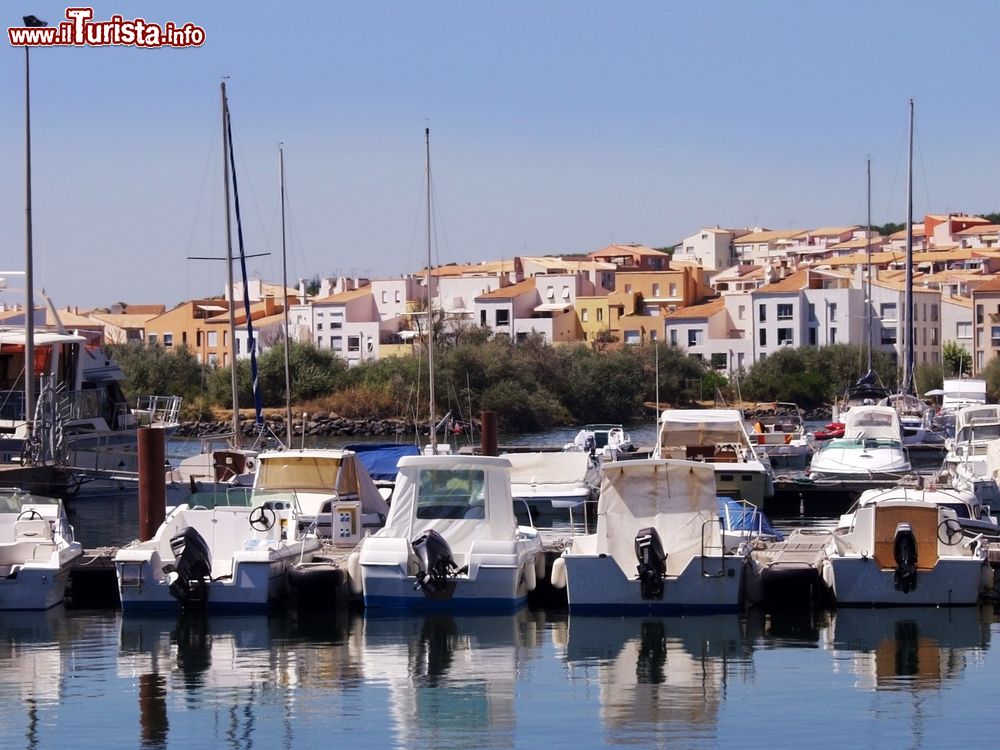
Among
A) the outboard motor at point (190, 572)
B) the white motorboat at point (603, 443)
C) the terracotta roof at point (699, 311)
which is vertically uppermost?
the terracotta roof at point (699, 311)

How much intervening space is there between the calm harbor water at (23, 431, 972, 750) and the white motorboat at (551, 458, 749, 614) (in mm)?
278

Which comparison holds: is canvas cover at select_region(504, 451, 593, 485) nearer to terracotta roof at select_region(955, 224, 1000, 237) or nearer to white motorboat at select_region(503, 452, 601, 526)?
white motorboat at select_region(503, 452, 601, 526)

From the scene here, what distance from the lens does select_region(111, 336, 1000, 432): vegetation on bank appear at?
291 ft

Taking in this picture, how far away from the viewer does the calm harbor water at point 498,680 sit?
16.8m

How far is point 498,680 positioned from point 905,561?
624 cm

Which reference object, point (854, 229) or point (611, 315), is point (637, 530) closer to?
point (611, 315)

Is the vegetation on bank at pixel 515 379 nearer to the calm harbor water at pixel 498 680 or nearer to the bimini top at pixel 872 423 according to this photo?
the bimini top at pixel 872 423

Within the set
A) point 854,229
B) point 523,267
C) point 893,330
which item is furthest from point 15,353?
point 854,229

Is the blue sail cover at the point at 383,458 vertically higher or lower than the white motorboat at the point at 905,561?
higher

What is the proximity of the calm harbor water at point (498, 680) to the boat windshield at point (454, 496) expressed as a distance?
149 centimetres

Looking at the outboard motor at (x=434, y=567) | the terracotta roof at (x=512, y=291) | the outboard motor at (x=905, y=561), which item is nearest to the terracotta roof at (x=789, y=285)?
the terracotta roof at (x=512, y=291)

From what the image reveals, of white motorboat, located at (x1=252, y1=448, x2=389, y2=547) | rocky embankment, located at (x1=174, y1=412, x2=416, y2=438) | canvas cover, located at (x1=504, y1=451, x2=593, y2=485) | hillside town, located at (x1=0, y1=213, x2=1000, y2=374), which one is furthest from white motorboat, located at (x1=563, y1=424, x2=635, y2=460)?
hillside town, located at (x1=0, y1=213, x2=1000, y2=374)

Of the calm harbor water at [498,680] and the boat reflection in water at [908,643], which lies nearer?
the calm harbor water at [498,680]

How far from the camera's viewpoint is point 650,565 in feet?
72.4
